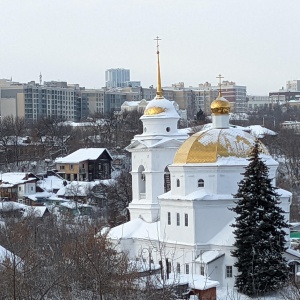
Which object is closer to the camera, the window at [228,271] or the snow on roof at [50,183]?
the window at [228,271]

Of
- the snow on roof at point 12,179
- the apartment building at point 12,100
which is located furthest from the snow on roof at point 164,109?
the apartment building at point 12,100

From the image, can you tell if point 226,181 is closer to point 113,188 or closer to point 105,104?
point 113,188

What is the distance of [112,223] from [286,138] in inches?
1410

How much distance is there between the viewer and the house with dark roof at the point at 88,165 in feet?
202

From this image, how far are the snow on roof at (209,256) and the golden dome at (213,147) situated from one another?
272cm

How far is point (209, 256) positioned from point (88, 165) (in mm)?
35887

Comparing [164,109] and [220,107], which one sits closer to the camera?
[220,107]

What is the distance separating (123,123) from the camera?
8256 centimetres

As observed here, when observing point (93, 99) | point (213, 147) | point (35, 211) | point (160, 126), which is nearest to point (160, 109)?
point (160, 126)

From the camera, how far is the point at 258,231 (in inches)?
984

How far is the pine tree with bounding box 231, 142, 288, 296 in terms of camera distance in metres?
24.5

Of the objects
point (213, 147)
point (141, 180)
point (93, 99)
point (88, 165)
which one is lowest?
point (88, 165)

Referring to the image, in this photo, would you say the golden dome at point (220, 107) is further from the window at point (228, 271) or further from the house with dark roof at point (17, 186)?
the house with dark roof at point (17, 186)

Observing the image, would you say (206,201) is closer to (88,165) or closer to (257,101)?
(88,165)
